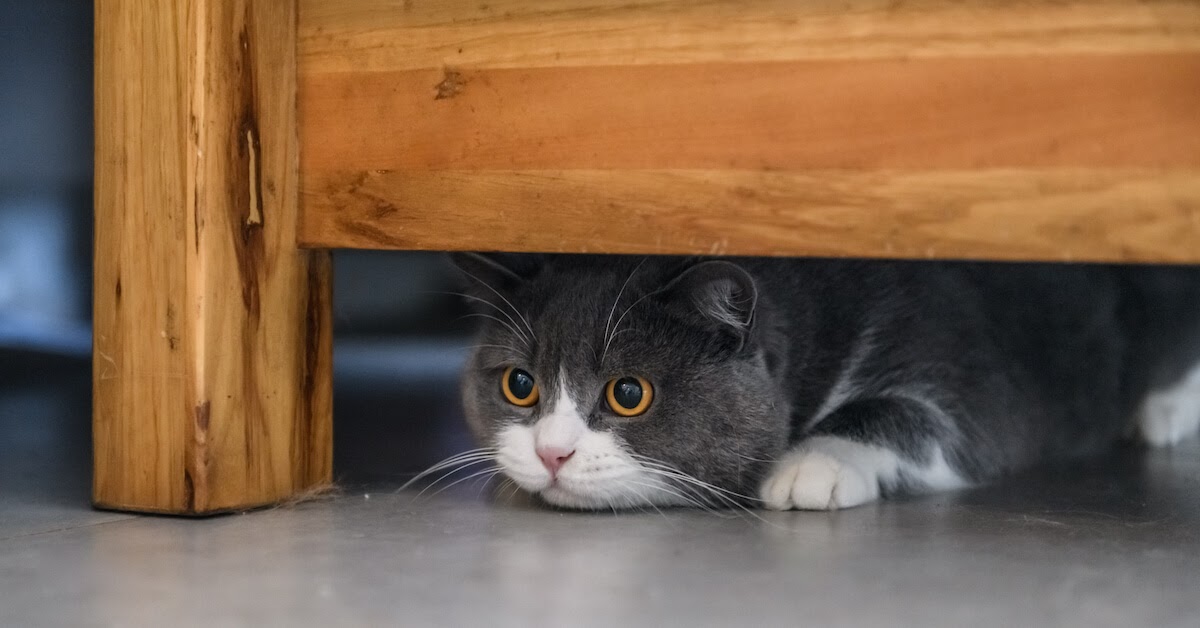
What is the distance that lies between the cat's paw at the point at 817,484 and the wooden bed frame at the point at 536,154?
371 mm

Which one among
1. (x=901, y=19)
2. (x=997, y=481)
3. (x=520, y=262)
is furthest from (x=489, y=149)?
(x=997, y=481)

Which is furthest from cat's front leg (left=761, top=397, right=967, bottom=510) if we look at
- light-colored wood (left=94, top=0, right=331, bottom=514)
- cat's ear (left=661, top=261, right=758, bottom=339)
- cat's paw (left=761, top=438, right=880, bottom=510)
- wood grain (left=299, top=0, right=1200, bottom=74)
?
light-colored wood (left=94, top=0, right=331, bottom=514)

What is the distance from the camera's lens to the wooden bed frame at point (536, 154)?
125 cm

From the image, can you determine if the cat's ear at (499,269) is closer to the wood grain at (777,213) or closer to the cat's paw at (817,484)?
the wood grain at (777,213)

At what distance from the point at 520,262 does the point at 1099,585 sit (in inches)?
35.8

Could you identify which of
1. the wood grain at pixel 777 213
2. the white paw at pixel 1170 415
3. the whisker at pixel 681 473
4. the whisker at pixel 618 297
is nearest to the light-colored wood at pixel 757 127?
the wood grain at pixel 777 213

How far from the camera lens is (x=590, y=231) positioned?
1440mm

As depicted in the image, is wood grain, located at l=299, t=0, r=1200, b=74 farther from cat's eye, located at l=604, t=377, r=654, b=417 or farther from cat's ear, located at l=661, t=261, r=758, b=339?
cat's eye, located at l=604, t=377, r=654, b=417

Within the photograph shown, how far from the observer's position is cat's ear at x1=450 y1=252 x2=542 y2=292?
5.79ft

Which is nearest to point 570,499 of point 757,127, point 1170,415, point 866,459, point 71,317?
point 866,459

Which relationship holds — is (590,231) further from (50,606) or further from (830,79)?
(50,606)

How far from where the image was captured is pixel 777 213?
4.45 feet

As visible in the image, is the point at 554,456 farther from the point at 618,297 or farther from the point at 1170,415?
the point at 1170,415

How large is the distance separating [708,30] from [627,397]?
486 mm
